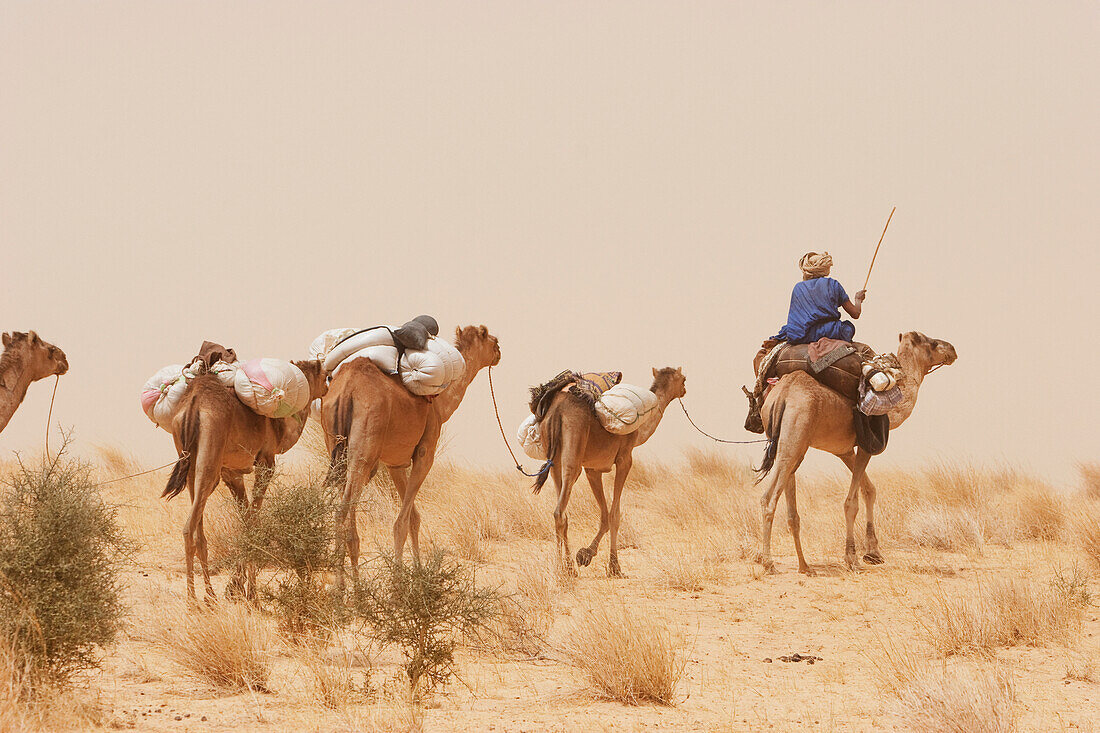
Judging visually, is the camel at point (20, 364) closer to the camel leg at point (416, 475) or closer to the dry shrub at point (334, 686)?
the camel leg at point (416, 475)

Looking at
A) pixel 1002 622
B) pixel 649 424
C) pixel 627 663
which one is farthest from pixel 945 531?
pixel 627 663

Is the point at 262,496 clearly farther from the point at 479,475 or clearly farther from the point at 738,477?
the point at 738,477

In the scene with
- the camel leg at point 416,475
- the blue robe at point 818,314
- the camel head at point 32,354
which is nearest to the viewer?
the camel leg at point 416,475

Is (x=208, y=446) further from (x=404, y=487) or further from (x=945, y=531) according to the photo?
(x=945, y=531)

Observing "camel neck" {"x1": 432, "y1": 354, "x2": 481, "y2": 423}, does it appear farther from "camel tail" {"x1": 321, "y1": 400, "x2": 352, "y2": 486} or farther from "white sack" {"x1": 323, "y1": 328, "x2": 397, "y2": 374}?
"camel tail" {"x1": 321, "y1": 400, "x2": 352, "y2": 486}

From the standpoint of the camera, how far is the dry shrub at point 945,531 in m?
14.3

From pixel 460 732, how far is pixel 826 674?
299 cm

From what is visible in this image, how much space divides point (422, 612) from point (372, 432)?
11.8 ft

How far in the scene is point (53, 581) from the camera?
7.02 meters

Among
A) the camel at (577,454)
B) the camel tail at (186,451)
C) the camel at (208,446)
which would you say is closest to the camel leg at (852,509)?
the camel at (577,454)

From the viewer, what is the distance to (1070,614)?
952 centimetres

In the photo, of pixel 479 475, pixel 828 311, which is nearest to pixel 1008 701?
pixel 828 311

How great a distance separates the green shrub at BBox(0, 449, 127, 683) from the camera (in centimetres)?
671

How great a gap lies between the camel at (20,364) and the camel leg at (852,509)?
8497 mm
